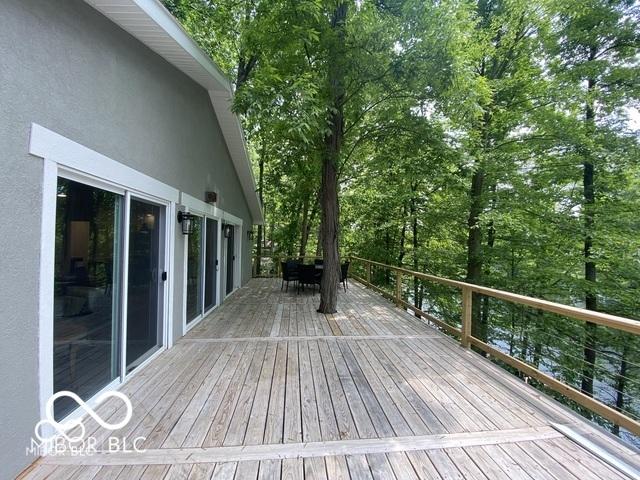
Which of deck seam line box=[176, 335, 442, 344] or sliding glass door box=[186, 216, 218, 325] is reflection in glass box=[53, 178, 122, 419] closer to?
deck seam line box=[176, 335, 442, 344]

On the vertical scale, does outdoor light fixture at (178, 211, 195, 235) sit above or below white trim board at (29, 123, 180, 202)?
below

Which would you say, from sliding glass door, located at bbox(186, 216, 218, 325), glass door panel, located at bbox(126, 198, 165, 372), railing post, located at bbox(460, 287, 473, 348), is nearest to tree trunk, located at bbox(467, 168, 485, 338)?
railing post, located at bbox(460, 287, 473, 348)

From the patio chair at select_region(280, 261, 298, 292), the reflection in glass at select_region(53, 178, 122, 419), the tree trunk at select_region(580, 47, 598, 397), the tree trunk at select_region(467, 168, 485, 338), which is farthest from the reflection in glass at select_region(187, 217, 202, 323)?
the tree trunk at select_region(580, 47, 598, 397)

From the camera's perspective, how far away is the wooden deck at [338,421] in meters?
1.97

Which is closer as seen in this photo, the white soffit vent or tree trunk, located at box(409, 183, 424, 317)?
the white soffit vent

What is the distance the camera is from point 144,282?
3549 millimetres

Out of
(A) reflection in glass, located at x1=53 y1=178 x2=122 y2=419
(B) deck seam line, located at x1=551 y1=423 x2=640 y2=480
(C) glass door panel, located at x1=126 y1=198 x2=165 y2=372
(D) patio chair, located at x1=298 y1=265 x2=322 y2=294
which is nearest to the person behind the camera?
(B) deck seam line, located at x1=551 y1=423 x2=640 y2=480

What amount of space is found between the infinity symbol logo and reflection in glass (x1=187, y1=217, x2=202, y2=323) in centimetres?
232

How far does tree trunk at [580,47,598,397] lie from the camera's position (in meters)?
7.03

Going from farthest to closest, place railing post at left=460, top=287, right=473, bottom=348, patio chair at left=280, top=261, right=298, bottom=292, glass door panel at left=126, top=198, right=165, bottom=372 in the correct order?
patio chair at left=280, top=261, right=298, bottom=292
railing post at left=460, top=287, right=473, bottom=348
glass door panel at left=126, top=198, right=165, bottom=372

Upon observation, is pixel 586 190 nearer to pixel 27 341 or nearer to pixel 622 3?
pixel 622 3

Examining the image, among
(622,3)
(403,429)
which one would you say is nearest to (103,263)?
(403,429)

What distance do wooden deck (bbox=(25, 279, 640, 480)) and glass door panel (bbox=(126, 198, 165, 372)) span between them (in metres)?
0.27

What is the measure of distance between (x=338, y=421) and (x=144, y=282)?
264 centimetres
